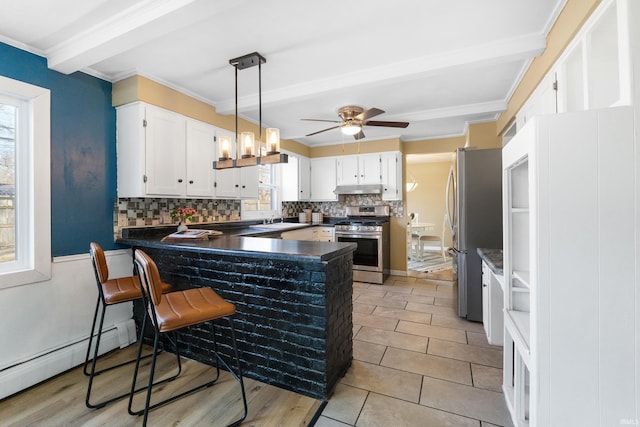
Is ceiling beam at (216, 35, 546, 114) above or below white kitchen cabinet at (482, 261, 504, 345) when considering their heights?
above

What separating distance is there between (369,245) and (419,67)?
2901mm

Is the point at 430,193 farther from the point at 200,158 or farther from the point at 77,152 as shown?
the point at 77,152

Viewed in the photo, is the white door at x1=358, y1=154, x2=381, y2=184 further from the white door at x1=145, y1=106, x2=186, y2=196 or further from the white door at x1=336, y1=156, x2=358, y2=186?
the white door at x1=145, y1=106, x2=186, y2=196

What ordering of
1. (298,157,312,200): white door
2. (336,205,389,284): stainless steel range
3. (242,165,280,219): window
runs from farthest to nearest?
(298,157,312,200): white door
(336,205,389,284): stainless steel range
(242,165,280,219): window

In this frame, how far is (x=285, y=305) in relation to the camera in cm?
191

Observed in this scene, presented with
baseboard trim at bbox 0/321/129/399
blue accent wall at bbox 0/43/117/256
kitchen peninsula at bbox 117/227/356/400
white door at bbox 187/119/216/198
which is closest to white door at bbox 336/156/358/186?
white door at bbox 187/119/216/198

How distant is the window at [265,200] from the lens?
4477mm

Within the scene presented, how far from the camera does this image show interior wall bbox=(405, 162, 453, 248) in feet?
26.3

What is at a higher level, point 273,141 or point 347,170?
point 347,170

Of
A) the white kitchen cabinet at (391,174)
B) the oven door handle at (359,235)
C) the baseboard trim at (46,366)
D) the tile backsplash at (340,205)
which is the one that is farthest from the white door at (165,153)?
the white kitchen cabinet at (391,174)

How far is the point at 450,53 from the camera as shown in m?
2.29

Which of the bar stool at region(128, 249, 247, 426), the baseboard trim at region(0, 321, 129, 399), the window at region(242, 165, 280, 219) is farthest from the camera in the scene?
the window at region(242, 165, 280, 219)

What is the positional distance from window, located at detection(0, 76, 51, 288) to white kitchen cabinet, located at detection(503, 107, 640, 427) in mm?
3083

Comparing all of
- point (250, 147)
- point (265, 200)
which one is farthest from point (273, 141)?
point (265, 200)
